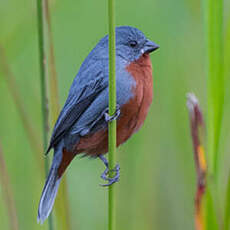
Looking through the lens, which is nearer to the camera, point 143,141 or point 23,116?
point 23,116

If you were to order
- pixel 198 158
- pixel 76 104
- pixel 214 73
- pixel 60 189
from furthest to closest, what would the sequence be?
pixel 76 104
pixel 60 189
pixel 198 158
pixel 214 73

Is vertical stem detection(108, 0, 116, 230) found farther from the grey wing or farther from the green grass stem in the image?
the grey wing

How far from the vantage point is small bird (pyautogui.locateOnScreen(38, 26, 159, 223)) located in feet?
8.89

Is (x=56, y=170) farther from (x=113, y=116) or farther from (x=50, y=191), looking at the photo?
(x=113, y=116)

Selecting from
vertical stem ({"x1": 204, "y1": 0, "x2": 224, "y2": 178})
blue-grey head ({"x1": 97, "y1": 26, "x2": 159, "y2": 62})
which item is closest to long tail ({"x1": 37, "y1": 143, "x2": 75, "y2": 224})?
blue-grey head ({"x1": 97, "y1": 26, "x2": 159, "y2": 62})

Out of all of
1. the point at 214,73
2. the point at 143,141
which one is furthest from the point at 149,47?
the point at 214,73

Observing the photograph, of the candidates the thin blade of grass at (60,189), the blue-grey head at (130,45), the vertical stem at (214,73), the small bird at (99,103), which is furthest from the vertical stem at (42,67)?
the blue-grey head at (130,45)

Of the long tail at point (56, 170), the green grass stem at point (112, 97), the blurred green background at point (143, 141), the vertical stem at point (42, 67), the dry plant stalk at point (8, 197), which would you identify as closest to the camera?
the green grass stem at point (112, 97)

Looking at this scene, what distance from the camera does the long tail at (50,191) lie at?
270cm

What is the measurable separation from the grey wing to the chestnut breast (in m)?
0.15

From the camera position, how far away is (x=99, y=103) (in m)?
2.73

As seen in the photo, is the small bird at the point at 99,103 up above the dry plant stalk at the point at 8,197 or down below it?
above

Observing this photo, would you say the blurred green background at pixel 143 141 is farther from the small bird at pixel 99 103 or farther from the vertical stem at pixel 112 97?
the vertical stem at pixel 112 97

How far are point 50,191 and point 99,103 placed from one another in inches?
21.7
